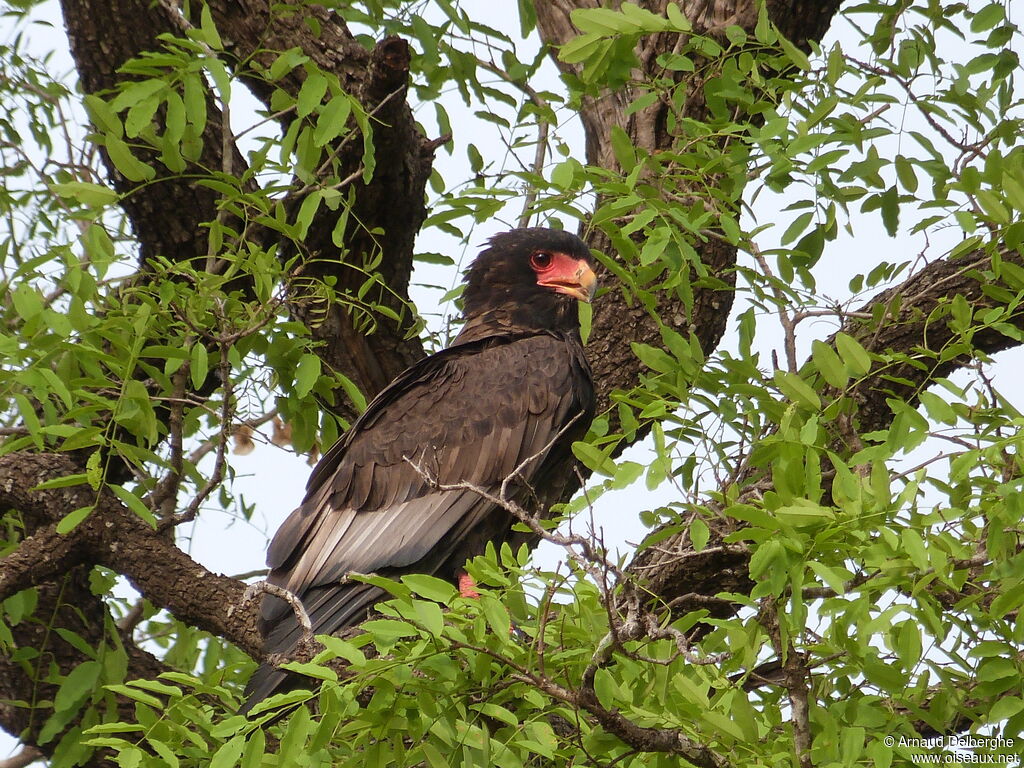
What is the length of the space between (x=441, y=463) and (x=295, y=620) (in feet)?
3.43

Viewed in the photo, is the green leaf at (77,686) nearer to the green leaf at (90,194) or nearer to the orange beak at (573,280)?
the green leaf at (90,194)

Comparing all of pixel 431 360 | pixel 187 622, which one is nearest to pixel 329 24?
pixel 431 360

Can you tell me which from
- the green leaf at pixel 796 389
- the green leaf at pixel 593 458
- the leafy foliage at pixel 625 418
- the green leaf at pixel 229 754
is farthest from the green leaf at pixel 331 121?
the green leaf at pixel 229 754

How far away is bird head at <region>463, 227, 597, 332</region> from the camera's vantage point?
543 cm

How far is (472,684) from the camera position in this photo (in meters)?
2.88

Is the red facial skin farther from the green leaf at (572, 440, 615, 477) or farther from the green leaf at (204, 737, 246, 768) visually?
the green leaf at (204, 737, 246, 768)

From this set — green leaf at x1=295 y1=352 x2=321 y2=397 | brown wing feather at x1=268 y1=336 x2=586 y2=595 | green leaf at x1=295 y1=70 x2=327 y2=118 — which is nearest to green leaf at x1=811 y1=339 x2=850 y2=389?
brown wing feather at x1=268 y1=336 x2=586 y2=595

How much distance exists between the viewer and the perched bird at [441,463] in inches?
183

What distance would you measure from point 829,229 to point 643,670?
2.21m

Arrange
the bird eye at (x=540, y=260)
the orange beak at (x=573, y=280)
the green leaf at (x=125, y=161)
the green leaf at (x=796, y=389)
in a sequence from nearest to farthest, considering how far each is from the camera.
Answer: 1. the green leaf at (x=796, y=389)
2. the green leaf at (x=125, y=161)
3. the orange beak at (x=573, y=280)
4. the bird eye at (x=540, y=260)

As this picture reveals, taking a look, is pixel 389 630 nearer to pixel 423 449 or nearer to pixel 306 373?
pixel 306 373

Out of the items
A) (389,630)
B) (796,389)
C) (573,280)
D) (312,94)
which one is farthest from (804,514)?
(573,280)

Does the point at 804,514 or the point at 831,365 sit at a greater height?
the point at 831,365

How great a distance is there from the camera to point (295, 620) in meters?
4.18
